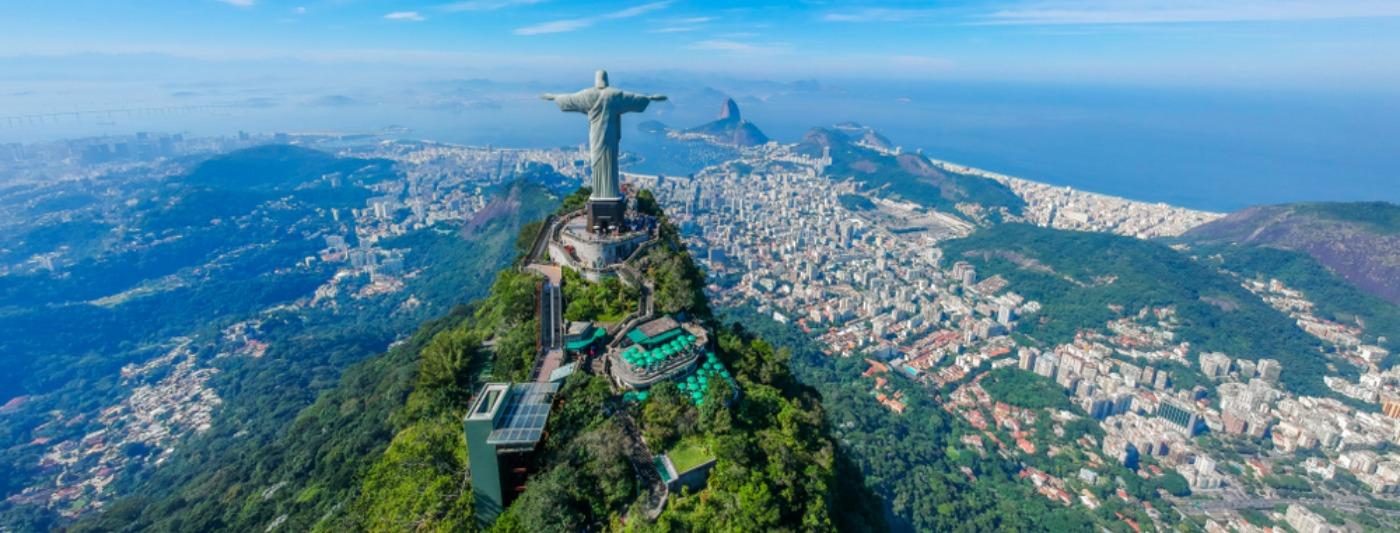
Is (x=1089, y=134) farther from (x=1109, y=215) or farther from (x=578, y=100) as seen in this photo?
(x=578, y=100)

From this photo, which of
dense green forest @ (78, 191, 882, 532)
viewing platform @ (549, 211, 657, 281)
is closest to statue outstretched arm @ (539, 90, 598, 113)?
viewing platform @ (549, 211, 657, 281)

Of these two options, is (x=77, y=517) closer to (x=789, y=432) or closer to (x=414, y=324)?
(x=414, y=324)

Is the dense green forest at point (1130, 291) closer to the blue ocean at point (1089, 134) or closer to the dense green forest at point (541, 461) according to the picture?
the dense green forest at point (541, 461)

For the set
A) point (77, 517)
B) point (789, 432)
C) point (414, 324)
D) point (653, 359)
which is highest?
point (653, 359)

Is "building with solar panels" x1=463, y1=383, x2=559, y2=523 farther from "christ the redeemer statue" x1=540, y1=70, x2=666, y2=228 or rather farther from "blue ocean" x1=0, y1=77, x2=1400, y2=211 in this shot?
"blue ocean" x1=0, y1=77, x2=1400, y2=211

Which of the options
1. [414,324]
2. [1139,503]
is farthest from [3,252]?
[1139,503]
